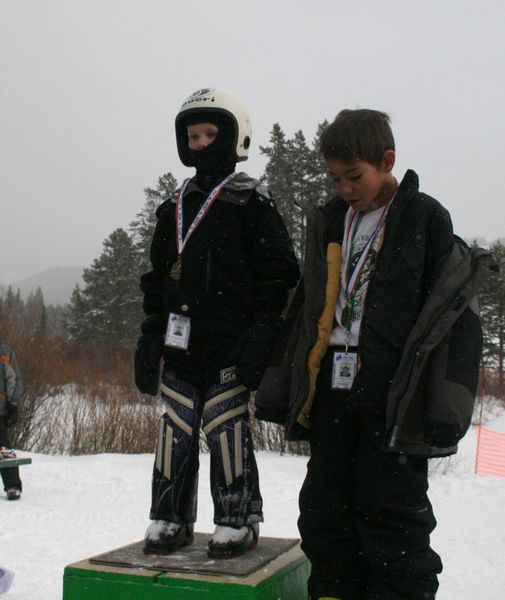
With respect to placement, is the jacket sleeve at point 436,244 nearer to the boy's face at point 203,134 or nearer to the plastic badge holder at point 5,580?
the boy's face at point 203,134

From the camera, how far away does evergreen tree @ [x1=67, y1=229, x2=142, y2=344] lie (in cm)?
3581

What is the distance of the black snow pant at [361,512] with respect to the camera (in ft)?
7.98

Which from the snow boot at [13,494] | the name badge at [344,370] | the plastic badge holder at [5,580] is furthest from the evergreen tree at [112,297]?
the name badge at [344,370]

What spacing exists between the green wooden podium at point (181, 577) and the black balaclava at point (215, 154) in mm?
1578

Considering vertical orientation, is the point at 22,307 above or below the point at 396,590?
above

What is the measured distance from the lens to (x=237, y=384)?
3.03m

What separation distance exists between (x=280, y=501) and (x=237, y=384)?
490 centimetres

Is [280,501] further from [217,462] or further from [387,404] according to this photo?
[387,404]

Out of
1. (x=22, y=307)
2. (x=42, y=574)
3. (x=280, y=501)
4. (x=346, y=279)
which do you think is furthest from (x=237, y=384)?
(x=22, y=307)

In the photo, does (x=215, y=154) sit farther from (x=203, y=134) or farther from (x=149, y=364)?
(x=149, y=364)

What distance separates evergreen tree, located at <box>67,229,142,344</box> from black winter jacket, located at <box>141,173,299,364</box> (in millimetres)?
31438

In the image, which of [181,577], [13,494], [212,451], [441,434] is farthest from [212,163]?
[13,494]

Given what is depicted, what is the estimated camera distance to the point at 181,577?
8.75 ft

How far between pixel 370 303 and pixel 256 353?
1.87ft
